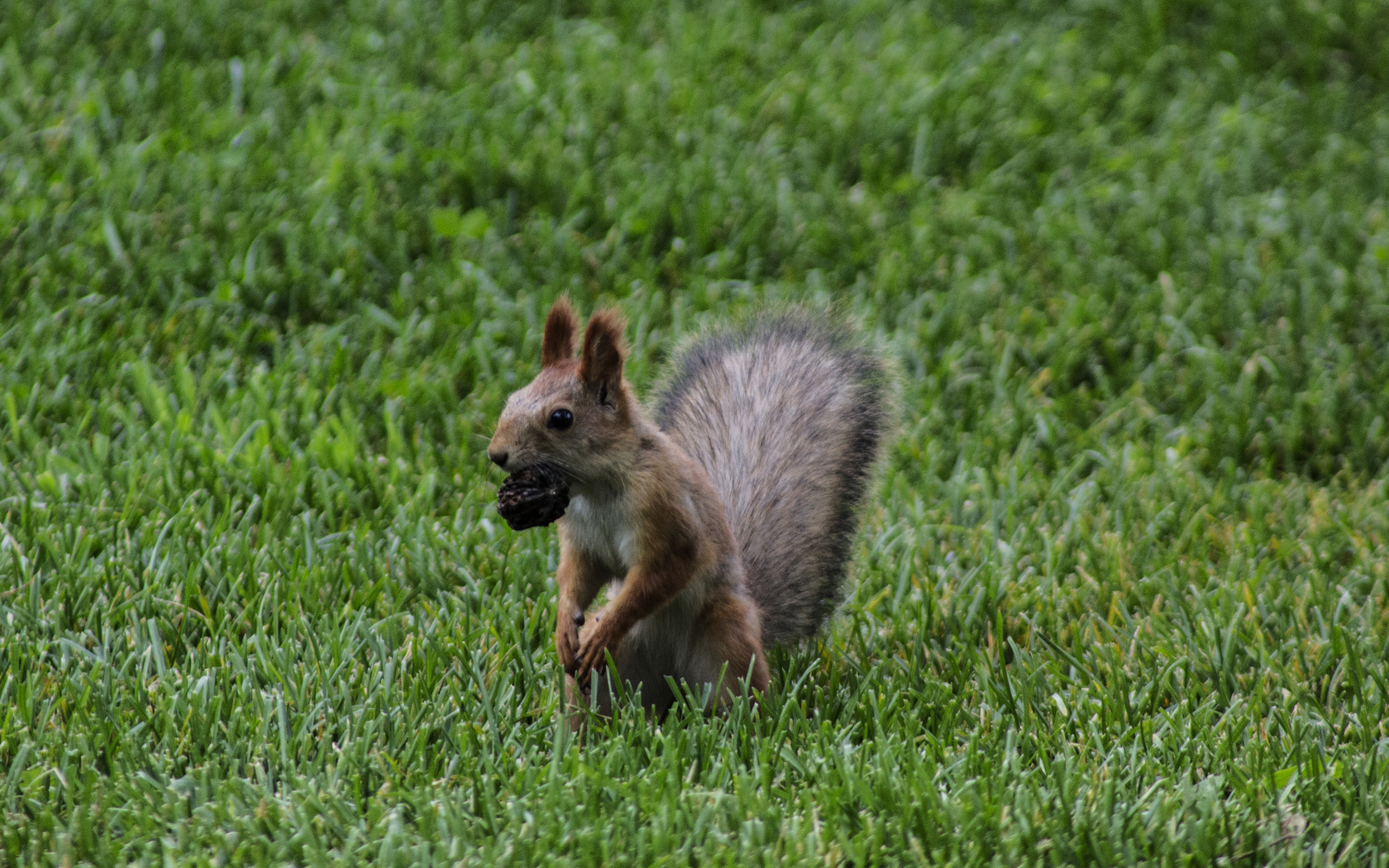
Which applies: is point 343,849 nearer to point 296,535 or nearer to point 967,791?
point 967,791

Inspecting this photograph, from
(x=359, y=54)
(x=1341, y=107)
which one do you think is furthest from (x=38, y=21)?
(x=1341, y=107)

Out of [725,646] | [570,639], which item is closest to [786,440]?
[725,646]

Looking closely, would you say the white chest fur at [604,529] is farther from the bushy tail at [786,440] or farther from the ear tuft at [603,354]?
the bushy tail at [786,440]

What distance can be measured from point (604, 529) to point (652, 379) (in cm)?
170

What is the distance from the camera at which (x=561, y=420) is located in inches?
92.7

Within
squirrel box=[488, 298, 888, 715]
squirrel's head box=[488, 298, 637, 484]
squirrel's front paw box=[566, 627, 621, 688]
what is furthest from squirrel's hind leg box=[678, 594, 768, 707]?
squirrel's head box=[488, 298, 637, 484]

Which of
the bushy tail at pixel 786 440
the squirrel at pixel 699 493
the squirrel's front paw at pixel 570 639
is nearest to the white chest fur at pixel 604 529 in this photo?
the squirrel at pixel 699 493

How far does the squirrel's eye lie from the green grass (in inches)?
22.1

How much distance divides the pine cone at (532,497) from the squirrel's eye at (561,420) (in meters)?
0.07

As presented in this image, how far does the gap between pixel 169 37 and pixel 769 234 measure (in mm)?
2380

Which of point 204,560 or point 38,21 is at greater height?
point 38,21

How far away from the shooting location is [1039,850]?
7.25 ft

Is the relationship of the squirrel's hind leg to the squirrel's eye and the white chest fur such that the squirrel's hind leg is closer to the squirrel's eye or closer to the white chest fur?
the white chest fur

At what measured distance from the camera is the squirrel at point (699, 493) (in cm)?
238
